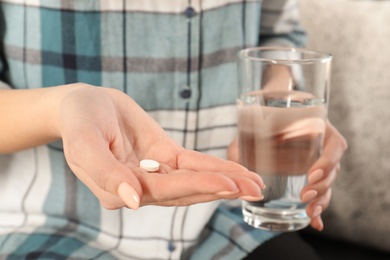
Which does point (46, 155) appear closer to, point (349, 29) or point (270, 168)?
point (270, 168)

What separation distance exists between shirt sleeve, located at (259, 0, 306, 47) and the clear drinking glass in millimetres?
266

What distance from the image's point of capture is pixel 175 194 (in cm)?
50

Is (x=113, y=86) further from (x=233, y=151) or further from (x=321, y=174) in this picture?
(x=321, y=174)

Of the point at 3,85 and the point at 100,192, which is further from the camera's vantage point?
the point at 3,85

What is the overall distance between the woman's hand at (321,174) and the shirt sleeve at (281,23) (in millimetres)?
224

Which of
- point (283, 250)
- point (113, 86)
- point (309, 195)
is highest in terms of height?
point (113, 86)

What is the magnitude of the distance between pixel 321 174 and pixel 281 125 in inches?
3.5

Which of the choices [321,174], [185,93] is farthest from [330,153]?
[185,93]

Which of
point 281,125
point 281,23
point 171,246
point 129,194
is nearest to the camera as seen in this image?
point 129,194

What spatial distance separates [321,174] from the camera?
29.1 inches

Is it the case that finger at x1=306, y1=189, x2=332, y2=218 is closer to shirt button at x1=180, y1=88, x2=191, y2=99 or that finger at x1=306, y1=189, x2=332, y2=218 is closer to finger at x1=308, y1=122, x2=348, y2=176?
finger at x1=308, y1=122, x2=348, y2=176

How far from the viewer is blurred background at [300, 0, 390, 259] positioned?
40.4 inches

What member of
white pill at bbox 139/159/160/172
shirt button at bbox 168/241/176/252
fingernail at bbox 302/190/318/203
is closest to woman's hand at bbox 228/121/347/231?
fingernail at bbox 302/190/318/203

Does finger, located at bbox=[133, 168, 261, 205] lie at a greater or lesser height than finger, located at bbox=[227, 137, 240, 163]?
greater
